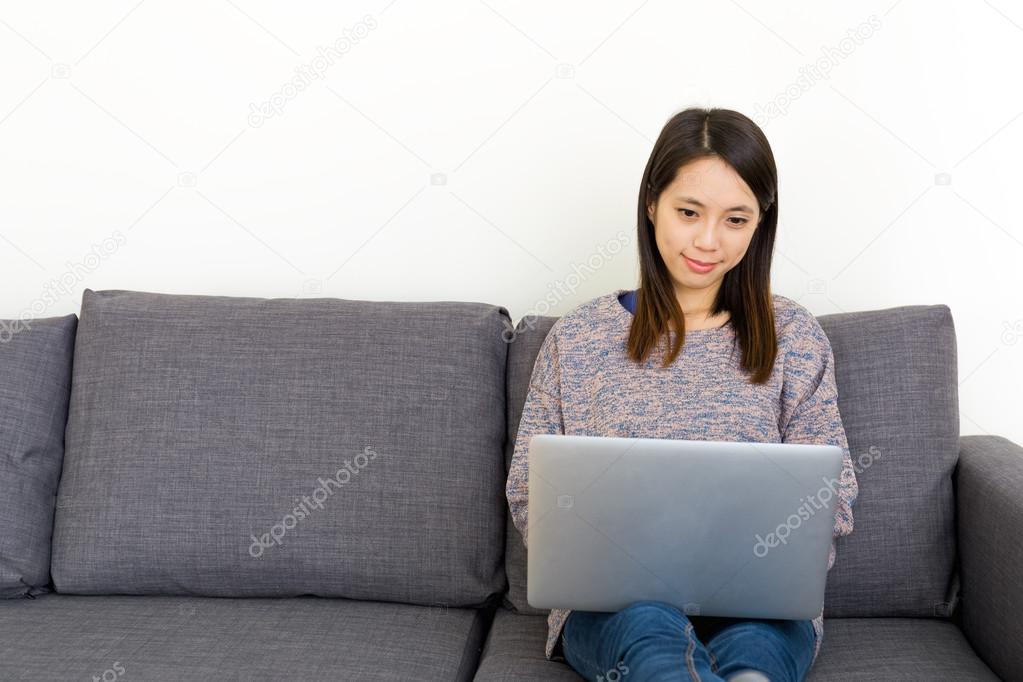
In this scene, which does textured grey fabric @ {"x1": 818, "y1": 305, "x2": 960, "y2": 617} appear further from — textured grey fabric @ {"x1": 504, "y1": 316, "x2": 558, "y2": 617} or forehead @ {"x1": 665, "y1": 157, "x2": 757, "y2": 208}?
textured grey fabric @ {"x1": 504, "y1": 316, "x2": 558, "y2": 617}

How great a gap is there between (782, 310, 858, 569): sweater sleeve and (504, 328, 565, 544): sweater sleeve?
378mm

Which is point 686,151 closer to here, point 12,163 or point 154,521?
point 154,521

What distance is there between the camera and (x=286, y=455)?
5.55 feet

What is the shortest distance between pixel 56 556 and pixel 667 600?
3.56ft

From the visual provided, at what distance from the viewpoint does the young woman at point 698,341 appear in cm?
155

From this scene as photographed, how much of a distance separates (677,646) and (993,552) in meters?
0.61

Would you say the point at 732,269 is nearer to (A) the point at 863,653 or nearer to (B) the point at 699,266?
(B) the point at 699,266

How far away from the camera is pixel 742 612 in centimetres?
127

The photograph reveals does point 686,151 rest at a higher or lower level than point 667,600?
higher

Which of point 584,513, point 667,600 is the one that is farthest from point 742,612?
point 584,513

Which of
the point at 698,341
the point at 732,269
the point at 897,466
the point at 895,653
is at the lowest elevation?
the point at 895,653
